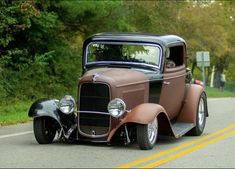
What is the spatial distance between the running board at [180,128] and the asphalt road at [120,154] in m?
0.19

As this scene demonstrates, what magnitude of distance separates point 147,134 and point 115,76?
1125 millimetres

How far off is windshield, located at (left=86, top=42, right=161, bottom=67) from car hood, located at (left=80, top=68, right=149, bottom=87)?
20.2 inches

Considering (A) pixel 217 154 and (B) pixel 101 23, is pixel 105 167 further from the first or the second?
(B) pixel 101 23

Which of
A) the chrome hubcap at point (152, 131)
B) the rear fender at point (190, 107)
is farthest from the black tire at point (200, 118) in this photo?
the chrome hubcap at point (152, 131)

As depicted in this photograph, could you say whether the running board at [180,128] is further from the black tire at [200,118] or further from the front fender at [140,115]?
the front fender at [140,115]

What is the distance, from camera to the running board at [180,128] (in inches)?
425

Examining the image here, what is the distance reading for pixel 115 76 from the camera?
9.85 meters

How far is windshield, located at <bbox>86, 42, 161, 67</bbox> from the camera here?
1091 cm

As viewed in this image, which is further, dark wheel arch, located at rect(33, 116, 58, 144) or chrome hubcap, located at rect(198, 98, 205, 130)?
chrome hubcap, located at rect(198, 98, 205, 130)

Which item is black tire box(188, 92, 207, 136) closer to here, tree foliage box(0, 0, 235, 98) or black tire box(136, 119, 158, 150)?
black tire box(136, 119, 158, 150)

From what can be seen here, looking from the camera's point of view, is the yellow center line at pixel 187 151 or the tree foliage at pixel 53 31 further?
the tree foliage at pixel 53 31

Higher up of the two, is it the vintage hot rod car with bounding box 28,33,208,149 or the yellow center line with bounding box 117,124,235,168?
the vintage hot rod car with bounding box 28,33,208,149

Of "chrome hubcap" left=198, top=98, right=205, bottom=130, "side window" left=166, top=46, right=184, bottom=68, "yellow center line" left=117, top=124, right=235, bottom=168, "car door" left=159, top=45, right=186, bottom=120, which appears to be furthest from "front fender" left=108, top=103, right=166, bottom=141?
"chrome hubcap" left=198, top=98, right=205, bottom=130

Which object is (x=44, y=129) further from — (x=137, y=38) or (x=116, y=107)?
(x=137, y=38)
